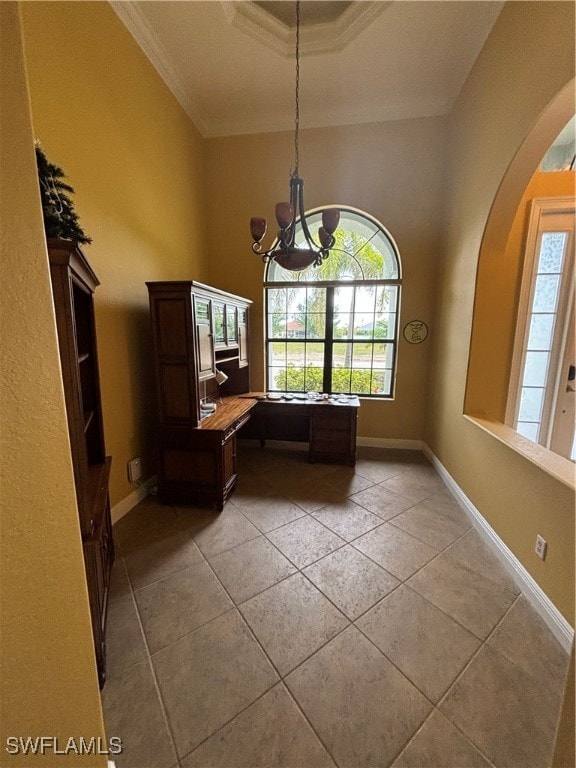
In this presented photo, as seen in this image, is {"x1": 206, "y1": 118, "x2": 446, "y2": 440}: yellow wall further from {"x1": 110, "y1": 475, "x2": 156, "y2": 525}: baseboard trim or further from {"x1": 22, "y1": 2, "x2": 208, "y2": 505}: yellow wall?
{"x1": 110, "y1": 475, "x2": 156, "y2": 525}: baseboard trim

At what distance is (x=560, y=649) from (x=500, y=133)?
3.20 m

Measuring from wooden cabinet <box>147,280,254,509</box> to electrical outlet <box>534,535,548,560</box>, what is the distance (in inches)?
84.3

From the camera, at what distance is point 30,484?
0.67 metres

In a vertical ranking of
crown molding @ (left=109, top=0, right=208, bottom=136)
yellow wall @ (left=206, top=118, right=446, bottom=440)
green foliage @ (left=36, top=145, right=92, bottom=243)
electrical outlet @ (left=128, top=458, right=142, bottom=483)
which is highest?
crown molding @ (left=109, top=0, right=208, bottom=136)

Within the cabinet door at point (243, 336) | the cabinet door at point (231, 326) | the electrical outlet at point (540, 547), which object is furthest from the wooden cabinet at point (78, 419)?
the electrical outlet at point (540, 547)

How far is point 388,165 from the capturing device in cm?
333

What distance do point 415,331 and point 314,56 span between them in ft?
9.32

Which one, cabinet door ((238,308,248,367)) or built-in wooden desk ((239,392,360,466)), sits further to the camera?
cabinet door ((238,308,248,367))

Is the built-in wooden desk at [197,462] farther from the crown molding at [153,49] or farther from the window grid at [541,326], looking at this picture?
the crown molding at [153,49]

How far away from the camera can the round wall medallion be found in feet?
11.6

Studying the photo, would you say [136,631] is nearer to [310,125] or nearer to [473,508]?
[473,508]

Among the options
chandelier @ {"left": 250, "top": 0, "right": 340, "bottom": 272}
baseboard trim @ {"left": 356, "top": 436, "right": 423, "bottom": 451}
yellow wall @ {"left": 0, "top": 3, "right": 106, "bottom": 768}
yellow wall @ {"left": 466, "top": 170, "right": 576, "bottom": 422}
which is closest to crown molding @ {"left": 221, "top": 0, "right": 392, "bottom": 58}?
chandelier @ {"left": 250, "top": 0, "right": 340, "bottom": 272}

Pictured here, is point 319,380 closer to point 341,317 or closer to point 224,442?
point 341,317

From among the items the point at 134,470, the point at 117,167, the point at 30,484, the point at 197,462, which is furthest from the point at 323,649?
the point at 117,167
